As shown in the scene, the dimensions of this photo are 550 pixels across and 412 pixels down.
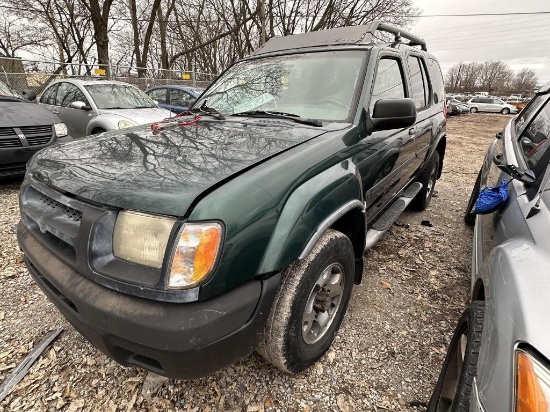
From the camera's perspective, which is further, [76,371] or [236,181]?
[76,371]

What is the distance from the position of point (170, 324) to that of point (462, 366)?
3.78ft

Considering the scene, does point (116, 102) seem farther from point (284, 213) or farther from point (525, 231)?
point (525, 231)

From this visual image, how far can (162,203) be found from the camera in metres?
1.28

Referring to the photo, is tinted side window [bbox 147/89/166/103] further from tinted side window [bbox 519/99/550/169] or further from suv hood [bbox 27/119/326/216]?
tinted side window [bbox 519/99/550/169]

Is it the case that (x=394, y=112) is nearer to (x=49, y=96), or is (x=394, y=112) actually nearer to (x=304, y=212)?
(x=304, y=212)

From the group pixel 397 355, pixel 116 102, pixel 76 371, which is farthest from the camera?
pixel 116 102

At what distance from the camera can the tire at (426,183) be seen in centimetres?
431

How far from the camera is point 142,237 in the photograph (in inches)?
51.5

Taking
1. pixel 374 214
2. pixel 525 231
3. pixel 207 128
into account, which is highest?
pixel 207 128

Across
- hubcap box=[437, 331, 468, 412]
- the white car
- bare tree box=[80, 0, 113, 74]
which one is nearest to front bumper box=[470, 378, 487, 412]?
hubcap box=[437, 331, 468, 412]

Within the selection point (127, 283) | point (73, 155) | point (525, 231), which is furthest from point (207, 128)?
point (525, 231)

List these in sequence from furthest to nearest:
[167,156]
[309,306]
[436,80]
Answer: [436,80]
[309,306]
[167,156]

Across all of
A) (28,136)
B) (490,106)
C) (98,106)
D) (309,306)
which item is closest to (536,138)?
(309,306)

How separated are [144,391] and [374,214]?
2038 mm
